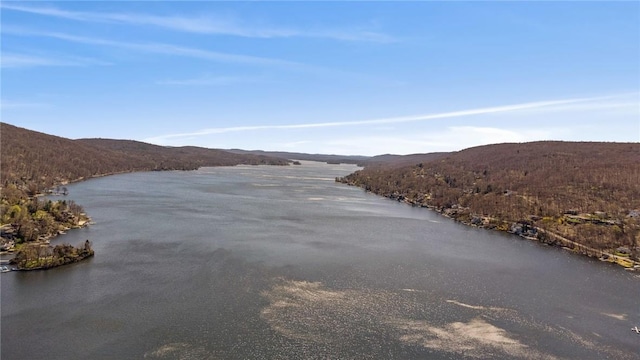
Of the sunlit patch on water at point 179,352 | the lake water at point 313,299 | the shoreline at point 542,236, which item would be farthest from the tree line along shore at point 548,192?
the sunlit patch on water at point 179,352

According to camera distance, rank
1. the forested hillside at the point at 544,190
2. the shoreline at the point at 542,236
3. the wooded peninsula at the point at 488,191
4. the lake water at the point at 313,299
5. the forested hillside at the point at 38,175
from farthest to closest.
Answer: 1. the forested hillside at the point at 544,190
2. the wooded peninsula at the point at 488,191
3. the forested hillside at the point at 38,175
4. the shoreline at the point at 542,236
5. the lake water at the point at 313,299

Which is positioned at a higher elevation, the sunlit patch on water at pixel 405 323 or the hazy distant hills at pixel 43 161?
the hazy distant hills at pixel 43 161

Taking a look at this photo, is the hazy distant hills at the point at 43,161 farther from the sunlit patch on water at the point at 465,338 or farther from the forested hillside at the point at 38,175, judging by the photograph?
the sunlit patch on water at the point at 465,338

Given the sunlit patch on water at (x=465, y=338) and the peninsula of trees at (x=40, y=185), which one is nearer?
the sunlit patch on water at (x=465, y=338)

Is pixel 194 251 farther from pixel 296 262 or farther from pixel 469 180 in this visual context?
pixel 469 180

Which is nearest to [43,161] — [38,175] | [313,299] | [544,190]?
[38,175]

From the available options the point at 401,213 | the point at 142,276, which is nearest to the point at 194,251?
the point at 142,276
